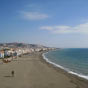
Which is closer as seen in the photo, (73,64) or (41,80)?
(41,80)

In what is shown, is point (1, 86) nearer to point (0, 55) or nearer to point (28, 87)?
point (28, 87)

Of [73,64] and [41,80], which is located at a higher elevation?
[41,80]

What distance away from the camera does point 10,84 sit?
17156 mm

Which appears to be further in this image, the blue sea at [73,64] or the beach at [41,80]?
the blue sea at [73,64]

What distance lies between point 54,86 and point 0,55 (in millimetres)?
53365

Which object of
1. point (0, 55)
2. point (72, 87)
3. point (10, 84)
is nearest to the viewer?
point (72, 87)

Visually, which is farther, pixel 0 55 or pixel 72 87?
A: pixel 0 55

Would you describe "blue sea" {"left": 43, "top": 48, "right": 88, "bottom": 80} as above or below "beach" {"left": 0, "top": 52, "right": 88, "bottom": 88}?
below

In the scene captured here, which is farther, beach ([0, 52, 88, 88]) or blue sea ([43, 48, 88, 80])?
blue sea ([43, 48, 88, 80])

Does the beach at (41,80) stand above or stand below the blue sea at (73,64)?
above

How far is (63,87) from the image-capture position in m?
15.9

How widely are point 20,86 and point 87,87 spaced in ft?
23.2

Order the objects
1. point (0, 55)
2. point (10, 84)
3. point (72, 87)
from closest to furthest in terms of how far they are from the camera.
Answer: point (72, 87)
point (10, 84)
point (0, 55)

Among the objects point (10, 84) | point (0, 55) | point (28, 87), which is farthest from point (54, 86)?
point (0, 55)
